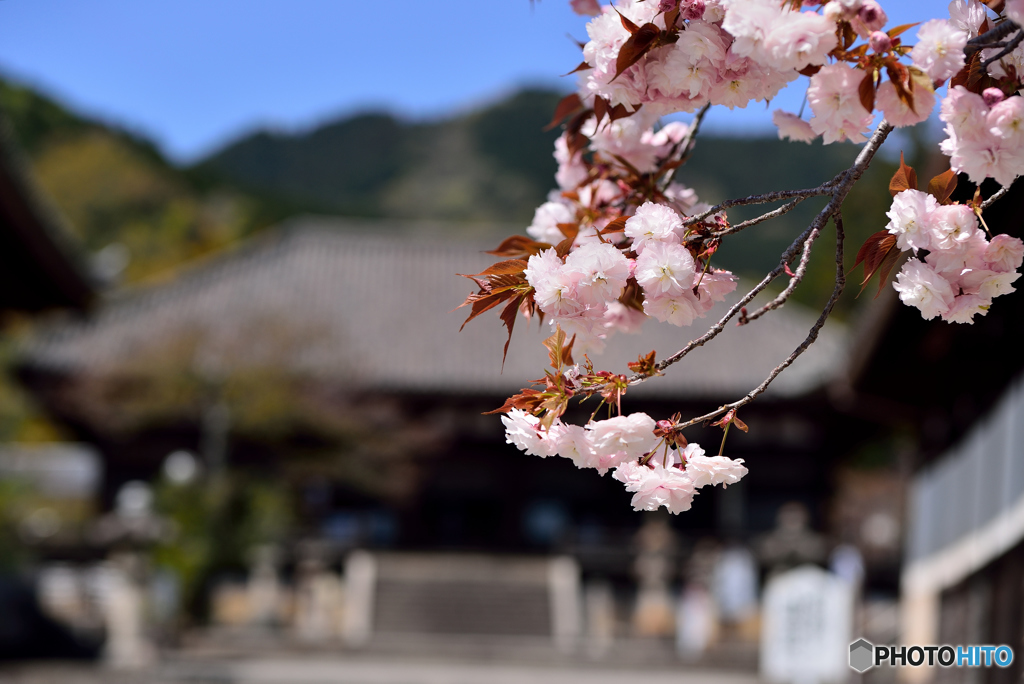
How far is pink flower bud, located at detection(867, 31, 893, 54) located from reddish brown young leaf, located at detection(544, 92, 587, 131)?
32.5 inches

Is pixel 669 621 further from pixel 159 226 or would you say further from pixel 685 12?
pixel 159 226

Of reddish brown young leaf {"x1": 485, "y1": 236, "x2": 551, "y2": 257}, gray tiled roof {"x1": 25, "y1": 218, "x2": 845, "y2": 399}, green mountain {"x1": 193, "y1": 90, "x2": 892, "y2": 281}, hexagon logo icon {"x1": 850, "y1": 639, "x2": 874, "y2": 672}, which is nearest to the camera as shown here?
reddish brown young leaf {"x1": 485, "y1": 236, "x2": 551, "y2": 257}

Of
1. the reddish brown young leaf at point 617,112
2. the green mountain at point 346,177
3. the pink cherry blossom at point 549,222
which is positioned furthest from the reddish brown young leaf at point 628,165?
the green mountain at point 346,177

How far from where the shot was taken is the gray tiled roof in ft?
54.4

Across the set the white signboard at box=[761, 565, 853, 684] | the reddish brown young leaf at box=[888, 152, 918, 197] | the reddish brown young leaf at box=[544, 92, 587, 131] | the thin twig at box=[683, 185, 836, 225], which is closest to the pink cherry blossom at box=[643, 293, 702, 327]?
the thin twig at box=[683, 185, 836, 225]

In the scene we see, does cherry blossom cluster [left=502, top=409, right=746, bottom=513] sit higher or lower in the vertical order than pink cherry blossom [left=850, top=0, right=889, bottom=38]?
lower

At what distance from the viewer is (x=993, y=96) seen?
150cm

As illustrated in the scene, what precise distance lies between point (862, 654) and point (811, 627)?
2.60 meters

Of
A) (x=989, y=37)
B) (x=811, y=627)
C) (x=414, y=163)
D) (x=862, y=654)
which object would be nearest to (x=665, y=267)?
(x=989, y=37)

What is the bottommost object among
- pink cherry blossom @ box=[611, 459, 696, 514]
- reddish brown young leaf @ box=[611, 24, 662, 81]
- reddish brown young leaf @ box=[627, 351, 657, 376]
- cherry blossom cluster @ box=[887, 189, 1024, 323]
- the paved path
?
the paved path

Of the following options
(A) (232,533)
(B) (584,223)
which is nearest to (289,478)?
(A) (232,533)

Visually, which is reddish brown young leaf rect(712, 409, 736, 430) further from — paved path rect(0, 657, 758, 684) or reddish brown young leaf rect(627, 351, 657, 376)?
paved path rect(0, 657, 758, 684)

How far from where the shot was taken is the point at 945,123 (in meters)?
1.54

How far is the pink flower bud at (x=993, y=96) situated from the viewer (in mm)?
1498
